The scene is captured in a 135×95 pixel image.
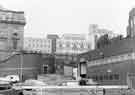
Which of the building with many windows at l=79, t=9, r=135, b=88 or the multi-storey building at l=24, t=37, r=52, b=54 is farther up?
the multi-storey building at l=24, t=37, r=52, b=54

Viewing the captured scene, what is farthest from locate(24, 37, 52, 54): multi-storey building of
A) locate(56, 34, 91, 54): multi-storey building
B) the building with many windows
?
the building with many windows

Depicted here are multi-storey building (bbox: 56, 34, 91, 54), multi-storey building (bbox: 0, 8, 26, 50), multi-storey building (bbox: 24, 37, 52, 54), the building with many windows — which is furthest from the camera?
multi-storey building (bbox: 24, 37, 52, 54)

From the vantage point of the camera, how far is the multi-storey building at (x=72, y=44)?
11725 centimetres

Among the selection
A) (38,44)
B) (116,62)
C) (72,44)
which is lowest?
(116,62)

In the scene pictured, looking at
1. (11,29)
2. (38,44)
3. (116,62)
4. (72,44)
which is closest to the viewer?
(116,62)

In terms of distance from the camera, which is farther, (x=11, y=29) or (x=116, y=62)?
(x=11, y=29)

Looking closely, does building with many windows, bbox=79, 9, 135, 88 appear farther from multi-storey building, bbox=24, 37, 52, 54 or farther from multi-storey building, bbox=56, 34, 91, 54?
multi-storey building, bbox=24, 37, 52, 54

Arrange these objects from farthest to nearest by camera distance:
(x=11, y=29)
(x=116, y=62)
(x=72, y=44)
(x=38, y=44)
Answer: (x=38, y=44) → (x=72, y=44) → (x=11, y=29) → (x=116, y=62)

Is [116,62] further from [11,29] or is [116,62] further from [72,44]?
[72,44]

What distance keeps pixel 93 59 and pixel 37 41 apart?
276 ft

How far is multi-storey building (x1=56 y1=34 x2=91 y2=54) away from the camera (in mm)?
117250

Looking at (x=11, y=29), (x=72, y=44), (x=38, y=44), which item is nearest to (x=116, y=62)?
(x=11, y=29)

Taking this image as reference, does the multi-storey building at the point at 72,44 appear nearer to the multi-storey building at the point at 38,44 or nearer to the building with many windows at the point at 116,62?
the multi-storey building at the point at 38,44

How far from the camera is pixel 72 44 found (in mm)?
123438
